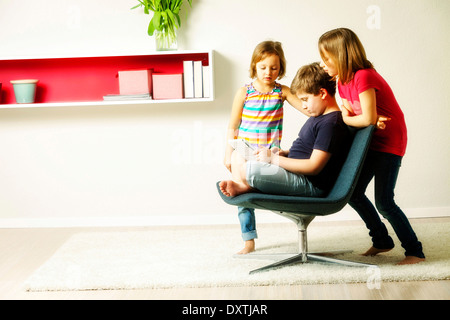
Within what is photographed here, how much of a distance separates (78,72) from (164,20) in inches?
24.8

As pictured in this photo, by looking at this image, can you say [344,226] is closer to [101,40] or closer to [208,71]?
[208,71]

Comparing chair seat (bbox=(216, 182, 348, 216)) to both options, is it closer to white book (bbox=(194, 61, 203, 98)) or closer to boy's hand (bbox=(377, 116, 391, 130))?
boy's hand (bbox=(377, 116, 391, 130))

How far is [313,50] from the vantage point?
338 cm

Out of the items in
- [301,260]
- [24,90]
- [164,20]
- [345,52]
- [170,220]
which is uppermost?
[164,20]

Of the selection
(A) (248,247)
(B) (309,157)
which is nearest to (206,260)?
(A) (248,247)

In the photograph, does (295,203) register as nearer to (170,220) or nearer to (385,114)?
(385,114)

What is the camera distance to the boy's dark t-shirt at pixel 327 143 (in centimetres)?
228

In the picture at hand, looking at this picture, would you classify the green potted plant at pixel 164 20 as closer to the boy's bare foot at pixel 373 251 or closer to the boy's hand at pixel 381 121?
the boy's hand at pixel 381 121

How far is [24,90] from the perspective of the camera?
3.38 m

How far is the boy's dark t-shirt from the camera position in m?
2.28

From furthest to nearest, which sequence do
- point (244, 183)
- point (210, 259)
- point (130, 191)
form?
point (130, 191), point (210, 259), point (244, 183)

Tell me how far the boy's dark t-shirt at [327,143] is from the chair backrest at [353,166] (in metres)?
0.04
